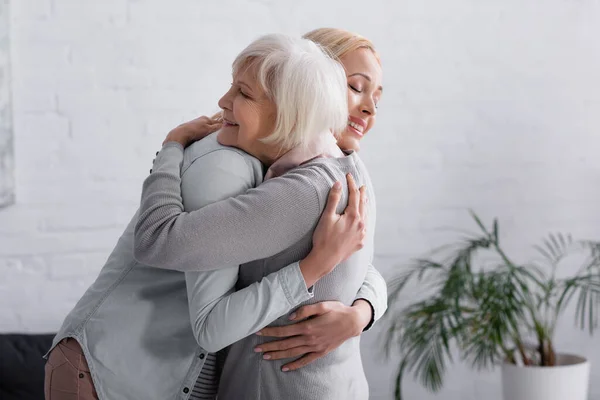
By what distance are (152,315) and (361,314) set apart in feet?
1.34

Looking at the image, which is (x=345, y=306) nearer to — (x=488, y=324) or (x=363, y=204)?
(x=363, y=204)

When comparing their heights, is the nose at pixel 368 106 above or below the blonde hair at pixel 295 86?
below

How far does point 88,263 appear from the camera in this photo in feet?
9.59

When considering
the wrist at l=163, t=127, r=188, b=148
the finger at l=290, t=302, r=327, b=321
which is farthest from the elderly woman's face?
the finger at l=290, t=302, r=327, b=321

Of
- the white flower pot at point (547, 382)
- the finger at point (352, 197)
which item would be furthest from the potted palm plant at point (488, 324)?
the finger at point (352, 197)

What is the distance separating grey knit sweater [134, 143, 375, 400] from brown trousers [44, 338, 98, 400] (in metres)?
0.26

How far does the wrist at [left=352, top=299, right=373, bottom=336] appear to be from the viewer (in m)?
1.55

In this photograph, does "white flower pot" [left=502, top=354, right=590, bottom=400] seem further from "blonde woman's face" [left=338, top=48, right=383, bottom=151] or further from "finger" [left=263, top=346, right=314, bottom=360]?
"finger" [left=263, top=346, right=314, bottom=360]

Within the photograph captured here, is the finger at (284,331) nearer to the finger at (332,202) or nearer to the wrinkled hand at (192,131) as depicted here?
the finger at (332,202)

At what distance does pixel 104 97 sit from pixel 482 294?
1558mm

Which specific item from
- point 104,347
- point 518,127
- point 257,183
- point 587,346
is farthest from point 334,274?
point 587,346

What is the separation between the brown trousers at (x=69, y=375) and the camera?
58.1 inches

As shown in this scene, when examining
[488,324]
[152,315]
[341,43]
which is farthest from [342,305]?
[488,324]

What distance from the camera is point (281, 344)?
1.47 metres
